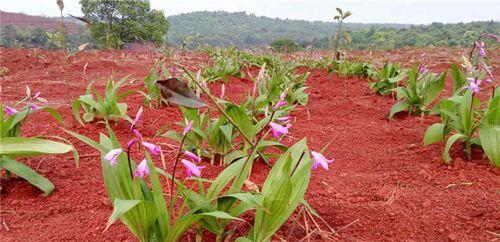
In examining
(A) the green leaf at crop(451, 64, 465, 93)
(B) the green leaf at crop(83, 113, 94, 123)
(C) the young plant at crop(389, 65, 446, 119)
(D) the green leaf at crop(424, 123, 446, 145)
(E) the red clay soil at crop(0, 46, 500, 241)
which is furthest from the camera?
(C) the young plant at crop(389, 65, 446, 119)

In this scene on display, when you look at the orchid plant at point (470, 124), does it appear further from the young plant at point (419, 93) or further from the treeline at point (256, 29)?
the treeline at point (256, 29)

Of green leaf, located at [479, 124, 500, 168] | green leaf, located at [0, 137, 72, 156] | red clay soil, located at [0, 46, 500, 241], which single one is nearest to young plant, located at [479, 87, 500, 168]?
green leaf, located at [479, 124, 500, 168]

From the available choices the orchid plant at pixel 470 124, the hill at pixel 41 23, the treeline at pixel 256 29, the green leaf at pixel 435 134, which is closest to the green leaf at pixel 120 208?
the orchid plant at pixel 470 124

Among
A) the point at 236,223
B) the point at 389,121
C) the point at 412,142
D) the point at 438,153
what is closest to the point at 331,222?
the point at 236,223

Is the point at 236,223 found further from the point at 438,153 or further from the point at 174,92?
the point at 438,153

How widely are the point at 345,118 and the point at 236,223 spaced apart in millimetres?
2636

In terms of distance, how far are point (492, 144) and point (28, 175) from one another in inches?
89.8

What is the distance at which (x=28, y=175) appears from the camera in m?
1.97

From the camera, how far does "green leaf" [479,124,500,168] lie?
223 cm

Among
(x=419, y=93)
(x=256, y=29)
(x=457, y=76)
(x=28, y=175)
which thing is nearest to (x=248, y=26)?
(x=256, y=29)

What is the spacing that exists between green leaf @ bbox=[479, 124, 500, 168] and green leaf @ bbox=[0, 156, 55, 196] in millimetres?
2150

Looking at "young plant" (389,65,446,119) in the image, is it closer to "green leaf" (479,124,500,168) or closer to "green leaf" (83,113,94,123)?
"green leaf" (479,124,500,168)

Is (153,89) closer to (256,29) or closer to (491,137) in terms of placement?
(491,137)

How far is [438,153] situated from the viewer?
2623mm
